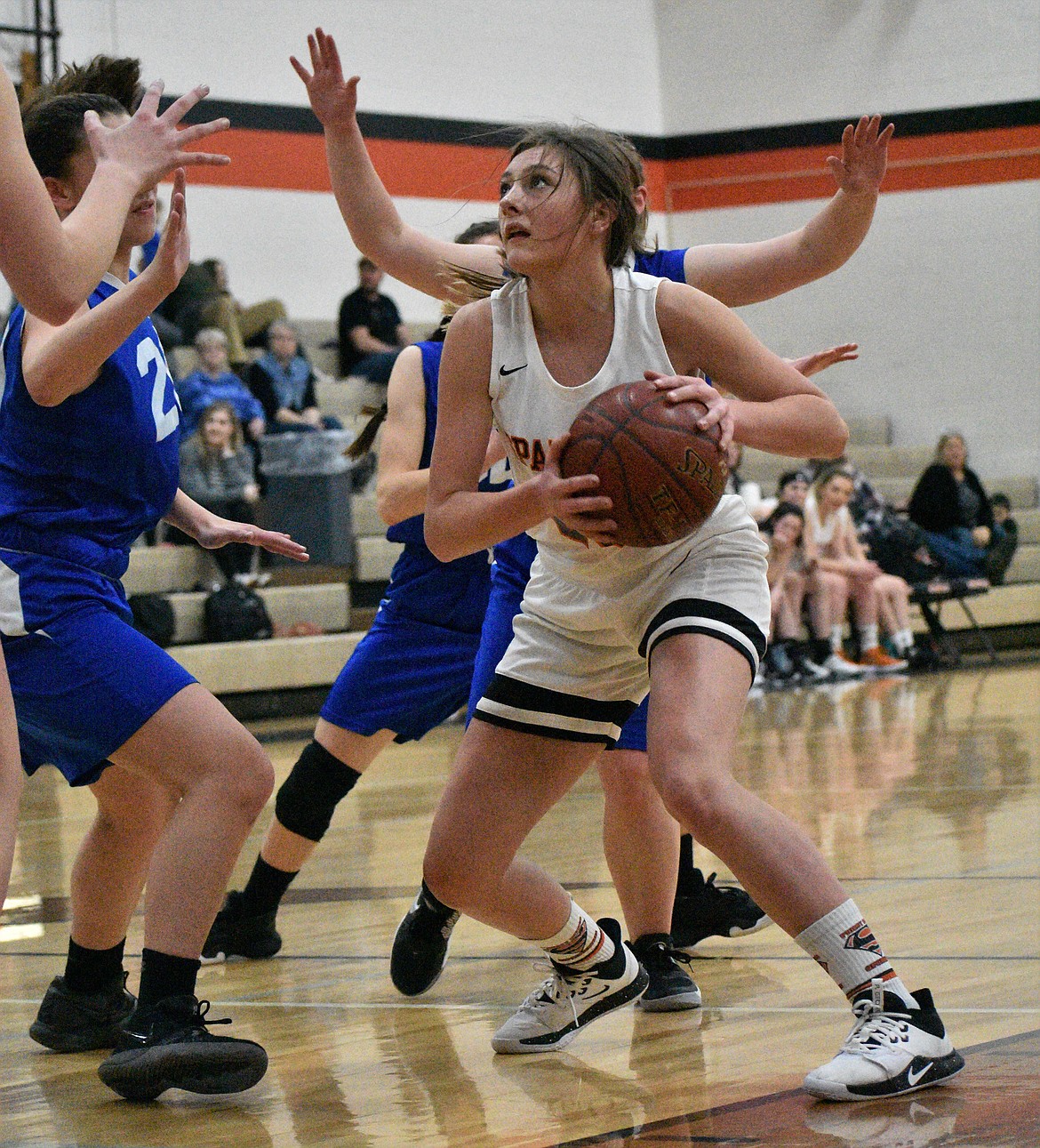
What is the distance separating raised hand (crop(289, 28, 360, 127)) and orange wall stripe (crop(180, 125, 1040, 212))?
10.3 m

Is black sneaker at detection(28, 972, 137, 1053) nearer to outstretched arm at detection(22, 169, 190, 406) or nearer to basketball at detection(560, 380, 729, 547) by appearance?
outstretched arm at detection(22, 169, 190, 406)

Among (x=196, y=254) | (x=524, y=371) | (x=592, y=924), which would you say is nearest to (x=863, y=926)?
(x=592, y=924)

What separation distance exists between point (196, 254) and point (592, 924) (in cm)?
1094

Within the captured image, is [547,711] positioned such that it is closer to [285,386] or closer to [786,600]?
[786,600]

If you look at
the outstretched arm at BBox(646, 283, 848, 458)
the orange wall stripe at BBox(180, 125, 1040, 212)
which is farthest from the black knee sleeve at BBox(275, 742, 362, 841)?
the orange wall stripe at BBox(180, 125, 1040, 212)

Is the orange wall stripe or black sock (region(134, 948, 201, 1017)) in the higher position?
the orange wall stripe

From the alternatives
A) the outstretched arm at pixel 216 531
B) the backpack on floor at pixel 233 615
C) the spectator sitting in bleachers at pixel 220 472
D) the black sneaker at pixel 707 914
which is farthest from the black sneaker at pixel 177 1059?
the spectator sitting in bleachers at pixel 220 472

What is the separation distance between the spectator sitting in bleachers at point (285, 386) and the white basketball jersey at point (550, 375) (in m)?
8.79

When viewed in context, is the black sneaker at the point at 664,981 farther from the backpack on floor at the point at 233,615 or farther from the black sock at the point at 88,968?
the backpack on floor at the point at 233,615

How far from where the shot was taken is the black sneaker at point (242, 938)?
4.26 meters

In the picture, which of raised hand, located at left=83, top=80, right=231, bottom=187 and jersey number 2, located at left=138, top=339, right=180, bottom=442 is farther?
jersey number 2, located at left=138, top=339, right=180, bottom=442

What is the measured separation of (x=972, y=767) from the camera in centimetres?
702

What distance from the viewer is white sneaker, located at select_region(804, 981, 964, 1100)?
2.73 meters

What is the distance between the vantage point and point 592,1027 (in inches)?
138
